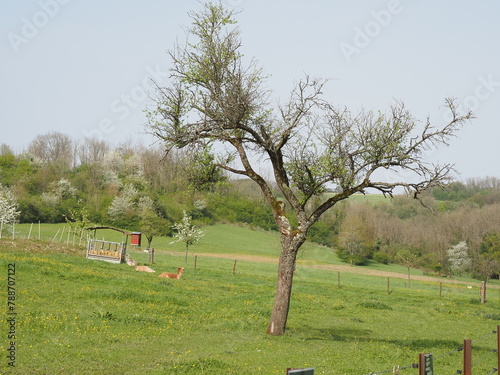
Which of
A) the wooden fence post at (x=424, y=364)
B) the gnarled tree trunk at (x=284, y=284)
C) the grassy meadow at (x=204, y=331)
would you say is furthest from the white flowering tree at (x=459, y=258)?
the wooden fence post at (x=424, y=364)

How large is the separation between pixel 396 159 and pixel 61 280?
17996 millimetres

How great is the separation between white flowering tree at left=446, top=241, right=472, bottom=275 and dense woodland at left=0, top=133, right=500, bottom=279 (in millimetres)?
187

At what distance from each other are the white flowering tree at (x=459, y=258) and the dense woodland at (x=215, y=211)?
0.61 ft

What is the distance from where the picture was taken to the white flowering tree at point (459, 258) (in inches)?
3782

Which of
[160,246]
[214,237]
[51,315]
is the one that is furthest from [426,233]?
[51,315]

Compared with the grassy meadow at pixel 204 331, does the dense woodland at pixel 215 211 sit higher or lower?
higher

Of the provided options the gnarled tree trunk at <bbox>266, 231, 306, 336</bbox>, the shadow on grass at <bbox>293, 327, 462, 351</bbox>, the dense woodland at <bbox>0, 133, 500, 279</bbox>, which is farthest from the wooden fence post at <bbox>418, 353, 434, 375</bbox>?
the dense woodland at <bbox>0, 133, 500, 279</bbox>

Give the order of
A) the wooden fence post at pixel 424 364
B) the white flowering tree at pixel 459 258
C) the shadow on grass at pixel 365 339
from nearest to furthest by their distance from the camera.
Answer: the wooden fence post at pixel 424 364 < the shadow on grass at pixel 365 339 < the white flowering tree at pixel 459 258

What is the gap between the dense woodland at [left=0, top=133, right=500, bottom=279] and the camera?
9725 centimetres

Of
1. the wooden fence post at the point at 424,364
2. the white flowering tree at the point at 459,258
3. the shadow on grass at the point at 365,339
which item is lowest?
the shadow on grass at the point at 365,339

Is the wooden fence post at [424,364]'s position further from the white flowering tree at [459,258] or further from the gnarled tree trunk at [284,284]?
the white flowering tree at [459,258]

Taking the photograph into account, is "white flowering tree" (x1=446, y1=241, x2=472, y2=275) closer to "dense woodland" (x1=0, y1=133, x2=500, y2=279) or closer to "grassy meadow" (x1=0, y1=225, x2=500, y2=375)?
"dense woodland" (x1=0, y1=133, x2=500, y2=279)

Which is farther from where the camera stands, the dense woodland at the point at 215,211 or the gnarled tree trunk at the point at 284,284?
the dense woodland at the point at 215,211

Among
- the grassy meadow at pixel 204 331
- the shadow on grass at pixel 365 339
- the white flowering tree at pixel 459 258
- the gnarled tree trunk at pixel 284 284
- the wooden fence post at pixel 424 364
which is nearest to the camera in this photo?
the wooden fence post at pixel 424 364
